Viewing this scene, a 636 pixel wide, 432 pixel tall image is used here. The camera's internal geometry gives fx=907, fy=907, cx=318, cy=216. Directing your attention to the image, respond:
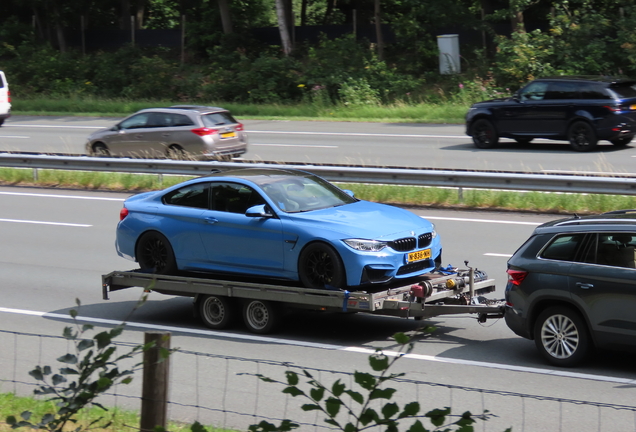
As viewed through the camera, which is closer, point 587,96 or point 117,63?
point 587,96

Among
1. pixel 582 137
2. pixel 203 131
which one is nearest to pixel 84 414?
pixel 203 131

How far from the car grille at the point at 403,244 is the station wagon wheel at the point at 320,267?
0.59m

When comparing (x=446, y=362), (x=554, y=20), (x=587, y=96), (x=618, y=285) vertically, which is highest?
(x=554, y=20)

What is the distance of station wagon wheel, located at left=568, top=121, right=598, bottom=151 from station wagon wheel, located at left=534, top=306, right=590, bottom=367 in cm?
1490

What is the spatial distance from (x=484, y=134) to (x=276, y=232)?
606 inches

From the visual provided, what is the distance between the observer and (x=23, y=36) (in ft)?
173

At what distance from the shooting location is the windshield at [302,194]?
1000 centimetres

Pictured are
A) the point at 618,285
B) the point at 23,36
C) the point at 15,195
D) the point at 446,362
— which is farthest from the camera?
the point at 23,36

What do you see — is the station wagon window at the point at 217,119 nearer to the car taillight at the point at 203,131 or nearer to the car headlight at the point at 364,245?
the car taillight at the point at 203,131

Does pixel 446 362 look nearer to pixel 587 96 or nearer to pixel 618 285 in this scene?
pixel 618 285

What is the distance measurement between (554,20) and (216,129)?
58.5 feet

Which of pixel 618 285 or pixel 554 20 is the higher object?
pixel 554 20

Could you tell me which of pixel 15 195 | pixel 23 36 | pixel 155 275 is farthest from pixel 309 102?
pixel 155 275

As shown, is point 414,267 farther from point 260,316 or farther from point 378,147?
point 378,147
